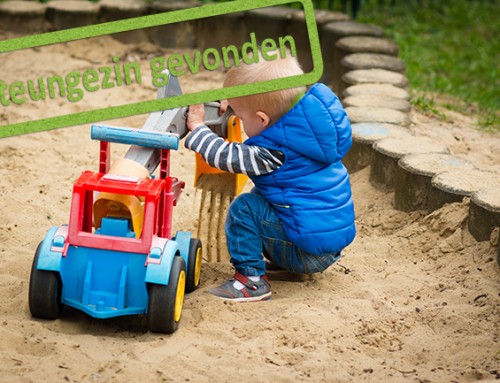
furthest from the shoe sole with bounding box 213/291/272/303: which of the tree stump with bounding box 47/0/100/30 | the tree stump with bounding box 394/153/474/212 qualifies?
the tree stump with bounding box 47/0/100/30

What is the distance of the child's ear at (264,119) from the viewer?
10.0 ft

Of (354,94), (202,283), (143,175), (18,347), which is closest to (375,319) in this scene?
(202,283)

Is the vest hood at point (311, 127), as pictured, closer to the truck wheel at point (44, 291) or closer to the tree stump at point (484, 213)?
the tree stump at point (484, 213)

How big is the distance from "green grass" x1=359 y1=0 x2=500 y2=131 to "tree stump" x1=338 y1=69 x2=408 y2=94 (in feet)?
0.59

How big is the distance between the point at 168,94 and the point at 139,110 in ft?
1.07

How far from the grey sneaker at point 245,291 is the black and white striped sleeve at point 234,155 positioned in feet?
1.35

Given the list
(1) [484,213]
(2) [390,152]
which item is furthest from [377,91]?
(1) [484,213]

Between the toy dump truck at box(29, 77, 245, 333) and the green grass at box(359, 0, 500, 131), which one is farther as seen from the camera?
the green grass at box(359, 0, 500, 131)

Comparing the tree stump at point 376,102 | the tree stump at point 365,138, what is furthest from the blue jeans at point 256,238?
the tree stump at point 376,102

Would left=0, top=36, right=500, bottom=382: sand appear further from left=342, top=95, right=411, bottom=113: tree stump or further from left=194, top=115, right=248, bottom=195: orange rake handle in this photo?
left=342, top=95, right=411, bottom=113: tree stump

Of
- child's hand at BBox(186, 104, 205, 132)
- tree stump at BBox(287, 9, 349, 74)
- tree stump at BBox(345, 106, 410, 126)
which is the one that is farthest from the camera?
tree stump at BBox(287, 9, 349, 74)

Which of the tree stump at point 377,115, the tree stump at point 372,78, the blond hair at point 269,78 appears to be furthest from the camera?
the tree stump at point 372,78

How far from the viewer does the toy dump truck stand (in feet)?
9.10

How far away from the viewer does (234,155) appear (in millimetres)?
3066
